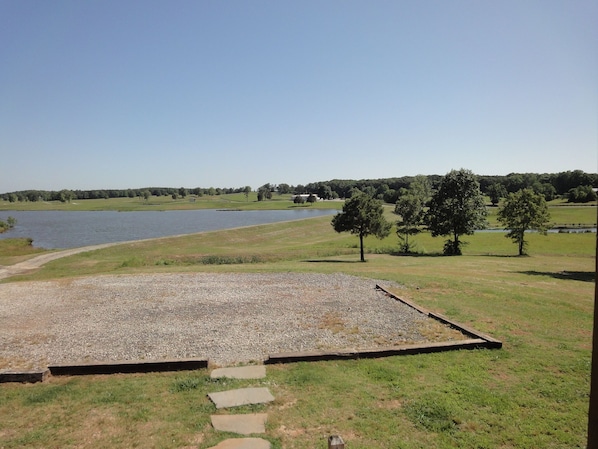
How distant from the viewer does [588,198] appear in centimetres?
11138

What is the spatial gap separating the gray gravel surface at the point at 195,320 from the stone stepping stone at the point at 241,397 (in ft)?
5.53

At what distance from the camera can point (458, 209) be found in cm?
4512

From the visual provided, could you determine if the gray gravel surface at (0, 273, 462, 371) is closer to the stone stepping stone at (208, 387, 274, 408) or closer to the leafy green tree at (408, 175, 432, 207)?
the stone stepping stone at (208, 387, 274, 408)

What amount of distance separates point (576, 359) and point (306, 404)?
6.91 metres

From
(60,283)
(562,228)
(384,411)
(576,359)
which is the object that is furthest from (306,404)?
(562,228)

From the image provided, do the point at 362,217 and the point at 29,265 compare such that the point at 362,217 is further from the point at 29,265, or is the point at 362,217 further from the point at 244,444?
the point at 244,444

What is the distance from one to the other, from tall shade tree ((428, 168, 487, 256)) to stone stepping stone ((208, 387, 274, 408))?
41934 mm

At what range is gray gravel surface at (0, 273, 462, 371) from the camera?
32.8 feet

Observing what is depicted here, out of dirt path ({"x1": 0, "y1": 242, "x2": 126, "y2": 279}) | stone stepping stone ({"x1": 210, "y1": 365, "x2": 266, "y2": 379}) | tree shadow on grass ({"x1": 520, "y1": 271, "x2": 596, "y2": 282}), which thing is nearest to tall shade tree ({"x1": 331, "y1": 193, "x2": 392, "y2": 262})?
tree shadow on grass ({"x1": 520, "y1": 271, "x2": 596, "y2": 282})

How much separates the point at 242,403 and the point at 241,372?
4.64 ft

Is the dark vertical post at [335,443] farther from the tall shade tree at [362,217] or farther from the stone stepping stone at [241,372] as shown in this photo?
the tall shade tree at [362,217]

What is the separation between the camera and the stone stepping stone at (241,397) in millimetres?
7168

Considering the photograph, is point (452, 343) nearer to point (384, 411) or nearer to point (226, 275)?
point (384, 411)

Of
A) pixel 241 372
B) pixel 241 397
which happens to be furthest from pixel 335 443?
pixel 241 372
